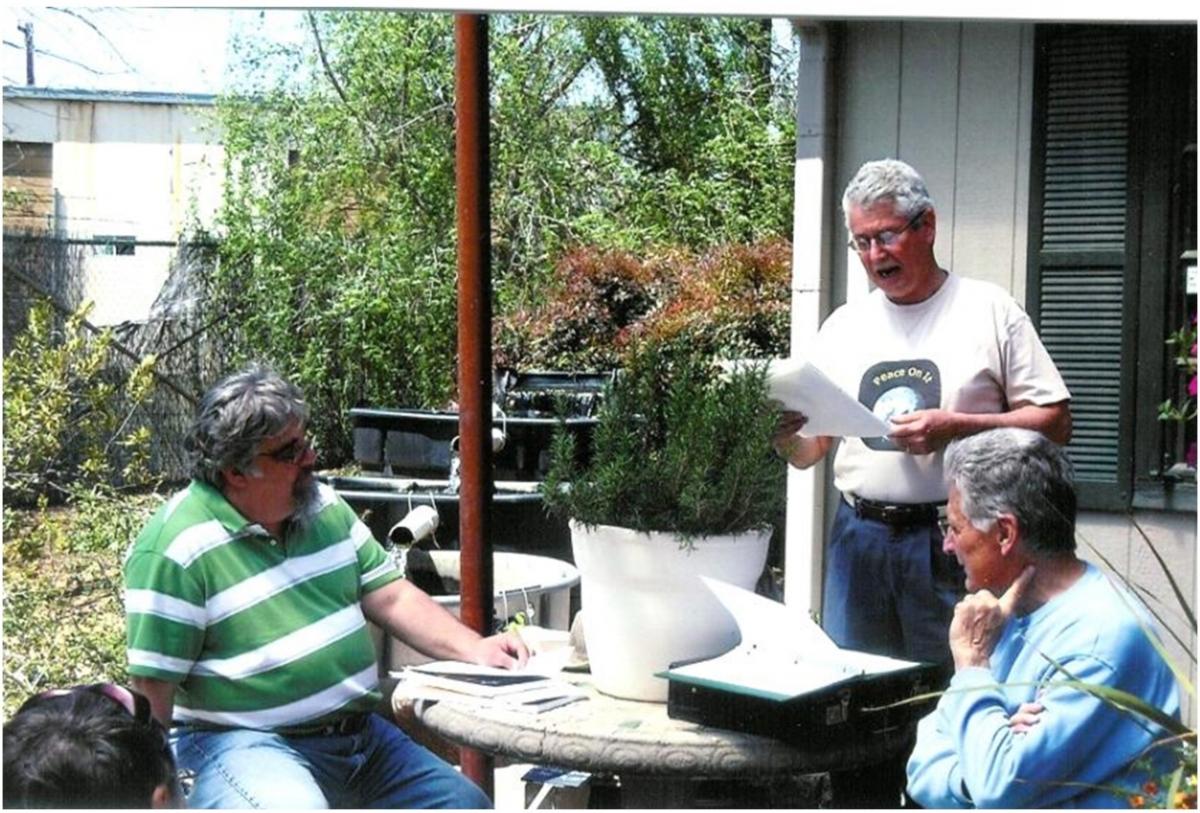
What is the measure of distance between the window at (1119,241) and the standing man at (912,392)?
0.60ft

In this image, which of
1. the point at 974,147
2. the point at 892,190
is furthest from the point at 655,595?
the point at 974,147

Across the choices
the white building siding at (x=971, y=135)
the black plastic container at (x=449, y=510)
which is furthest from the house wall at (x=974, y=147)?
the black plastic container at (x=449, y=510)

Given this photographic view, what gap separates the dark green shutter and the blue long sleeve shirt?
25.1 inches

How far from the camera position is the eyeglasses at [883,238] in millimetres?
2799

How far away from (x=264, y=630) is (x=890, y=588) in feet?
3.47

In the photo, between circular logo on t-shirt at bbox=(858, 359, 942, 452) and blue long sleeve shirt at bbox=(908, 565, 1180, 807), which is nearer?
blue long sleeve shirt at bbox=(908, 565, 1180, 807)

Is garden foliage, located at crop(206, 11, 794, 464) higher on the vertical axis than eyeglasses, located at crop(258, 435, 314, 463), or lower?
higher

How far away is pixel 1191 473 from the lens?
9.73 feet

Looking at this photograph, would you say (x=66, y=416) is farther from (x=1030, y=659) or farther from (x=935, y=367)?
(x=1030, y=659)

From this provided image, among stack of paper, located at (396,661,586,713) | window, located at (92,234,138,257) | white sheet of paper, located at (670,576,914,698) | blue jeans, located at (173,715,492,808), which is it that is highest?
window, located at (92,234,138,257)

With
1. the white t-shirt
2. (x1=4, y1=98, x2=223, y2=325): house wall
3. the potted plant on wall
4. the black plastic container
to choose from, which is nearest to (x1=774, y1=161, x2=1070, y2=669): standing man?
the white t-shirt

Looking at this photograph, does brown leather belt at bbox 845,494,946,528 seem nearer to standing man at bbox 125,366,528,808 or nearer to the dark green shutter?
the dark green shutter

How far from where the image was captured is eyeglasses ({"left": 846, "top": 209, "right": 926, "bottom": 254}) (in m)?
2.80

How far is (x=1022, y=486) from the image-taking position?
7.66 ft
